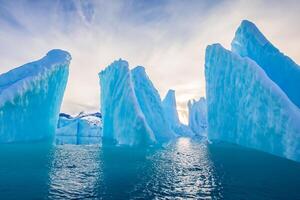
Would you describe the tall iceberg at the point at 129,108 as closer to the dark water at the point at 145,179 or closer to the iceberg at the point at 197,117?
the dark water at the point at 145,179

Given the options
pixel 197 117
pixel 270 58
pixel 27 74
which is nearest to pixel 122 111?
pixel 27 74

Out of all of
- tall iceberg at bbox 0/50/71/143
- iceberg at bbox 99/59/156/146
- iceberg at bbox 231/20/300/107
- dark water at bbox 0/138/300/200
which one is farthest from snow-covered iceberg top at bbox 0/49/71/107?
iceberg at bbox 231/20/300/107

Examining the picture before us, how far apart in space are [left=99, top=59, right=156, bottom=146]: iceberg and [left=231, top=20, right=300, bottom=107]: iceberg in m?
27.4

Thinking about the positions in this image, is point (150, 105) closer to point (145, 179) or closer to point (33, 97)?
point (33, 97)

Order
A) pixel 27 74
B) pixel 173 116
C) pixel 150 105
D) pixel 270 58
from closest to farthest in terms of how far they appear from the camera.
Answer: pixel 27 74
pixel 270 58
pixel 150 105
pixel 173 116

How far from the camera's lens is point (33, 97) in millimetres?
55844

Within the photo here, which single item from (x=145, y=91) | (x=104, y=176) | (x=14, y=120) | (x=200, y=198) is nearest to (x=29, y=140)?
(x=14, y=120)

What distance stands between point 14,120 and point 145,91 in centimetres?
3517

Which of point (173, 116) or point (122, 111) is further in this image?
point (173, 116)

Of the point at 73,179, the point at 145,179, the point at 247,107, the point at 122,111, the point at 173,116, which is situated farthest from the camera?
the point at 173,116

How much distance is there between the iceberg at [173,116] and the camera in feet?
349

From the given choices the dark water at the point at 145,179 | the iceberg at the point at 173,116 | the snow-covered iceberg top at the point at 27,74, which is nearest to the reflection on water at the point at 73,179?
the dark water at the point at 145,179

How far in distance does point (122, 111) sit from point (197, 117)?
2397 inches

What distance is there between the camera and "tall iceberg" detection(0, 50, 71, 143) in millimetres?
51312
